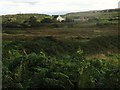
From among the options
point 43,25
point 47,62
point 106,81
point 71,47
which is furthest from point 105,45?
point 43,25

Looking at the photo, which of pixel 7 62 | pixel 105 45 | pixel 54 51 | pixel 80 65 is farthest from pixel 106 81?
pixel 105 45

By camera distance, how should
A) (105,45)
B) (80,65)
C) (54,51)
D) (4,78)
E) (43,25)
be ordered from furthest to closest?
(43,25), (105,45), (54,51), (80,65), (4,78)

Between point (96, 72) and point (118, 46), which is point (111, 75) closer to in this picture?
point (96, 72)

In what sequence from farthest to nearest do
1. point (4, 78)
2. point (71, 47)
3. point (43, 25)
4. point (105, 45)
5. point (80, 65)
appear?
1. point (43, 25)
2. point (105, 45)
3. point (71, 47)
4. point (80, 65)
5. point (4, 78)

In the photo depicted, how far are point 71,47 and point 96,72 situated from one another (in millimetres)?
12389

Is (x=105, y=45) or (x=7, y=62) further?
(x=105, y=45)

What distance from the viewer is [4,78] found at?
31.3 feet

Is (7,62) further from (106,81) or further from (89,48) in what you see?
(89,48)

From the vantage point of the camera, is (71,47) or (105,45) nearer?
(71,47)

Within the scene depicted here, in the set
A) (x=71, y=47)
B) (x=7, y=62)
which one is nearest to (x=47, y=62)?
(x=7, y=62)

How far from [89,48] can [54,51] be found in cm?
331

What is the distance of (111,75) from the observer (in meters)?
9.79

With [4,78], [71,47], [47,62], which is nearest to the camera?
[4,78]

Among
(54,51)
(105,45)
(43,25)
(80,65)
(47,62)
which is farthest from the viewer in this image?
(43,25)
